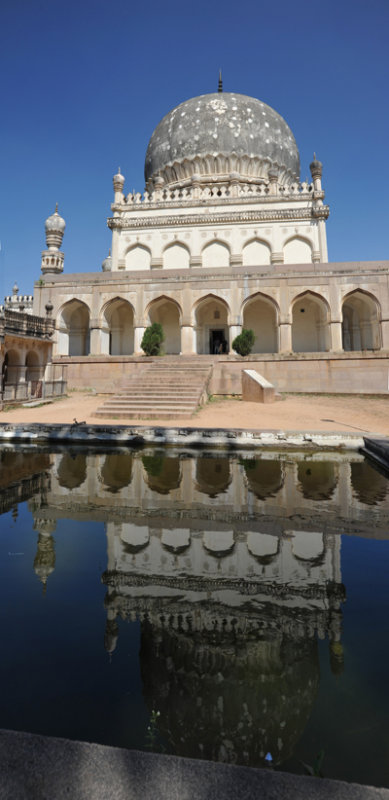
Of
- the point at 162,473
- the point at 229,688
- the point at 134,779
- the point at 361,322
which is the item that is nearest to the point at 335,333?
the point at 361,322

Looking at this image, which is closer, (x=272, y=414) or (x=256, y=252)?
(x=272, y=414)

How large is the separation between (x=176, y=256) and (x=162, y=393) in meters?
13.9

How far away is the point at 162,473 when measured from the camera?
5.61 metres

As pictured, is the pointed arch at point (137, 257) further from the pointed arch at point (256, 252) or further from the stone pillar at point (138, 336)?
the stone pillar at point (138, 336)

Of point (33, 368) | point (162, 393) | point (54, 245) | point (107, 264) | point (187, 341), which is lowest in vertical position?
point (162, 393)

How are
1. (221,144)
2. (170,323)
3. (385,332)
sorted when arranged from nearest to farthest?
(385,332) → (170,323) → (221,144)

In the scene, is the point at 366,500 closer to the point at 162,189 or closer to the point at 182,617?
the point at 182,617

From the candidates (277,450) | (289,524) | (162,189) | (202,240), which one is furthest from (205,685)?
(162,189)

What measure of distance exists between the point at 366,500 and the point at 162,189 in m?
25.0

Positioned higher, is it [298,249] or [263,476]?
[298,249]

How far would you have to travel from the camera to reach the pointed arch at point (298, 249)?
73.4 ft

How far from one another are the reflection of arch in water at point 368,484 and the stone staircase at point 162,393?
5.23m

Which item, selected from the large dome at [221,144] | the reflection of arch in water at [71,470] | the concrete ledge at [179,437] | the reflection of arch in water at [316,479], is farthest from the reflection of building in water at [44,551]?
the large dome at [221,144]

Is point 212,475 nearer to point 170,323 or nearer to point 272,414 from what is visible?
point 272,414
